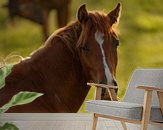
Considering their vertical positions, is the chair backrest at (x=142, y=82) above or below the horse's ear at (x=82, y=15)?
below

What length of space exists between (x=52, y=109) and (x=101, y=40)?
0.61m

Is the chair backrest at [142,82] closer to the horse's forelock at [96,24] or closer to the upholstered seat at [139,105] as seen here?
the upholstered seat at [139,105]

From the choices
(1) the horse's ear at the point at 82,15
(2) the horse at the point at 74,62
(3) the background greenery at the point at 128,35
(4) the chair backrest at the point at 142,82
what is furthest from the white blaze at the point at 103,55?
(3) the background greenery at the point at 128,35

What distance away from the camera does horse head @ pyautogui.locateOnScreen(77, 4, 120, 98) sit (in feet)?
10.3

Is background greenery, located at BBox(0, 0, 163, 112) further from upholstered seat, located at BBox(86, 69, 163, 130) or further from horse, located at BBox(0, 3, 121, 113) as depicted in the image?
horse, located at BBox(0, 3, 121, 113)

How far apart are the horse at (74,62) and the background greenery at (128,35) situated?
1.13 meters

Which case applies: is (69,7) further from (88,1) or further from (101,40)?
(101,40)

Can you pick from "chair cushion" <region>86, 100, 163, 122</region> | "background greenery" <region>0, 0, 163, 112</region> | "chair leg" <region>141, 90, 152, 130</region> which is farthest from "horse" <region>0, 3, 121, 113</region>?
"background greenery" <region>0, 0, 163, 112</region>

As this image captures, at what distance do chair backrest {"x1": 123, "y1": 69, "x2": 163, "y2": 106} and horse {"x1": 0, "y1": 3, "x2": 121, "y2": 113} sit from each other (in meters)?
0.20

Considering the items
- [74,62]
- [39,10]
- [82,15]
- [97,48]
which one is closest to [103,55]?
[97,48]

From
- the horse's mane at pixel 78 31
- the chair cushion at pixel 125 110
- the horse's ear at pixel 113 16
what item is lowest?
the chair cushion at pixel 125 110

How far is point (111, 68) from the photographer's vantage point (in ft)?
10.2

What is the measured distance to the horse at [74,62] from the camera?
306cm

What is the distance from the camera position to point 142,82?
3.29 meters
